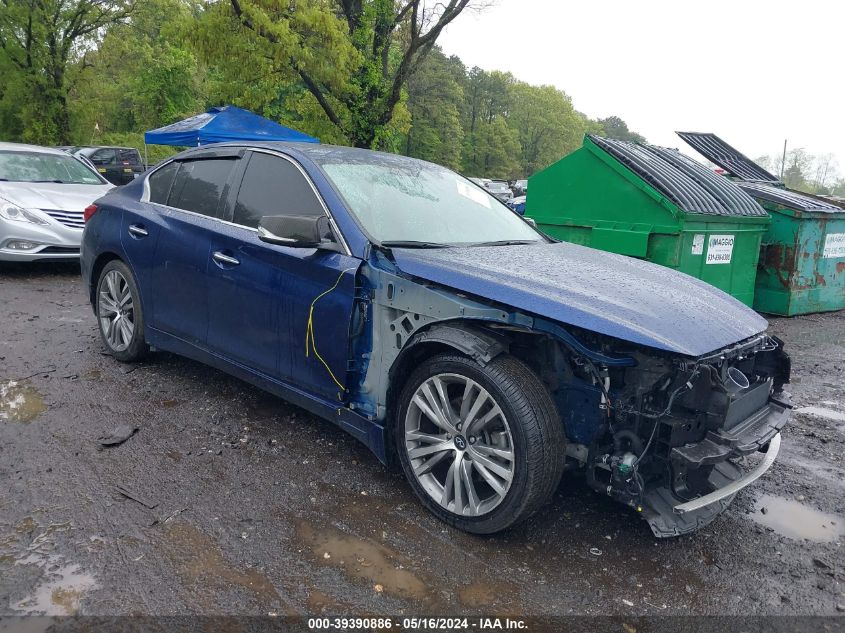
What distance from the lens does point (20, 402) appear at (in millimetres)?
4301

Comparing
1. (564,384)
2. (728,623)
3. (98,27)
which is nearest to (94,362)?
(564,384)

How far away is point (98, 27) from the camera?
2253cm

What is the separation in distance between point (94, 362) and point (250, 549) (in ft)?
9.85

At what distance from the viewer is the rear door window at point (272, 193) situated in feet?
11.9

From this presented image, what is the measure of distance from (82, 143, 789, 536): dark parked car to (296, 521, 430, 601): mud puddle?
373 millimetres

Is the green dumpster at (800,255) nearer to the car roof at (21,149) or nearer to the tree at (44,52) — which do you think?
the car roof at (21,149)

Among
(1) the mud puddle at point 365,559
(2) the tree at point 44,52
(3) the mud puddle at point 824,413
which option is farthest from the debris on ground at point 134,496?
(2) the tree at point 44,52

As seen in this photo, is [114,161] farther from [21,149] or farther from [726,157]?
[726,157]

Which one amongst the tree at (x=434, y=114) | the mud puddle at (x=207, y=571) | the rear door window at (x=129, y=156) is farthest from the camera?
the tree at (x=434, y=114)

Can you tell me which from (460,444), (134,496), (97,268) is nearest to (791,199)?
(460,444)

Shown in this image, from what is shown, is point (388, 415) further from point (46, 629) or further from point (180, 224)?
point (180, 224)

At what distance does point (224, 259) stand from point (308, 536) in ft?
5.71

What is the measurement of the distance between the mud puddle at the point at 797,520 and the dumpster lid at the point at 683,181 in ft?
13.2

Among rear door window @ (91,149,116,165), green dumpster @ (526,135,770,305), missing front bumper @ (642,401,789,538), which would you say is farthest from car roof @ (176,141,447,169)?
rear door window @ (91,149,116,165)
